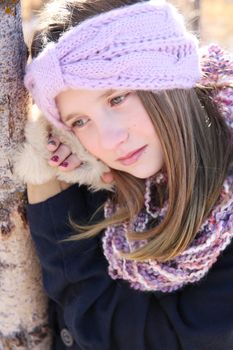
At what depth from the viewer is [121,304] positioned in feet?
6.59

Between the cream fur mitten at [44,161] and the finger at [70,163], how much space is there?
0.05ft

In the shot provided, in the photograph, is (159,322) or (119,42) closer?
(119,42)

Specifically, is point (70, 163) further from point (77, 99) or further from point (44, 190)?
point (77, 99)

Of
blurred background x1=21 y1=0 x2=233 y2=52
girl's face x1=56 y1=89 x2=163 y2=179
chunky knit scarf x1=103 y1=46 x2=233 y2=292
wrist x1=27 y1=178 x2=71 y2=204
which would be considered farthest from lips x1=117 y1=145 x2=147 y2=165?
blurred background x1=21 y1=0 x2=233 y2=52

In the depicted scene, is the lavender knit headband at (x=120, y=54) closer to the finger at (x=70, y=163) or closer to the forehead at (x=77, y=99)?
the forehead at (x=77, y=99)

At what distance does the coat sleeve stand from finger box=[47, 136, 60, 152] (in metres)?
0.19

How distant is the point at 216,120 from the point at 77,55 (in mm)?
530

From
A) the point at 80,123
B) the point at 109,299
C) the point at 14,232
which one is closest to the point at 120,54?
the point at 80,123

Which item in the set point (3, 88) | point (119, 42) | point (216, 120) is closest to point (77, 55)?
point (119, 42)

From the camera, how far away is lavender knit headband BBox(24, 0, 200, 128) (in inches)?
68.5

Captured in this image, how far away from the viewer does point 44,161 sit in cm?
196

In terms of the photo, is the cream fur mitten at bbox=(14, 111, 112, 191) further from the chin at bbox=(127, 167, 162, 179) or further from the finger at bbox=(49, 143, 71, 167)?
the chin at bbox=(127, 167, 162, 179)

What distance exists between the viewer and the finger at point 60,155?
1.95 meters

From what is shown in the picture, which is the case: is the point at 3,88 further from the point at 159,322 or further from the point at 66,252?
the point at 159,322
